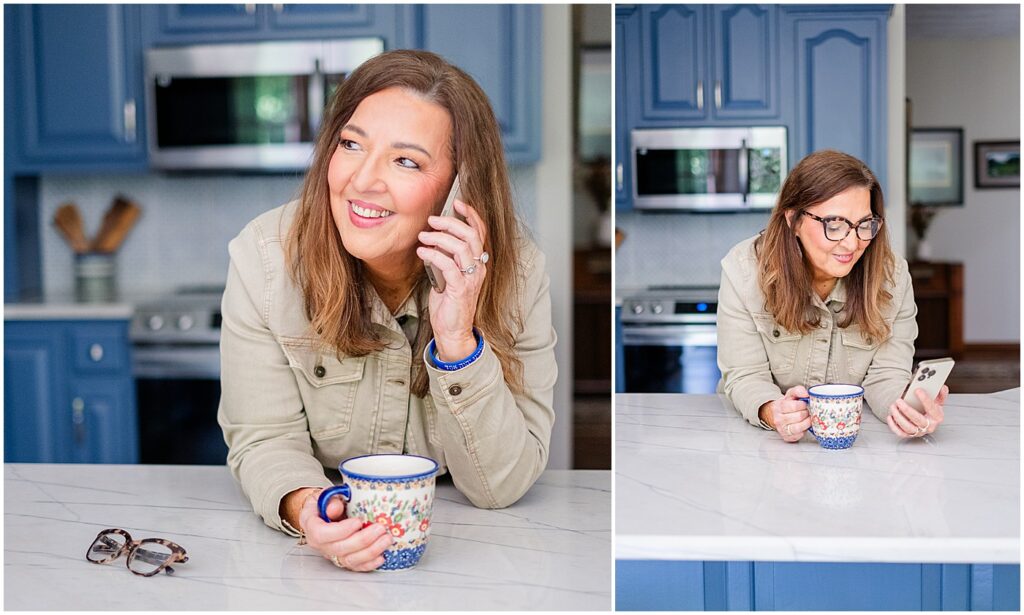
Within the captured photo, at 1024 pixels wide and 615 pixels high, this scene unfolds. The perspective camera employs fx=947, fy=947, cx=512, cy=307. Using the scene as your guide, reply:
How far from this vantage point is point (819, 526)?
823 mm

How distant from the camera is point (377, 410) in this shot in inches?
46.6

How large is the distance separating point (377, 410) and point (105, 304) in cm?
180

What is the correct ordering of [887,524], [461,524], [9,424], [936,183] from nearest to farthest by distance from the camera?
[887,524] → [461,524] → [936,183] → [9,424]

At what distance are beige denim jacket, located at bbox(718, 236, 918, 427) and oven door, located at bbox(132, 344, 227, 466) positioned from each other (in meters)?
1.70

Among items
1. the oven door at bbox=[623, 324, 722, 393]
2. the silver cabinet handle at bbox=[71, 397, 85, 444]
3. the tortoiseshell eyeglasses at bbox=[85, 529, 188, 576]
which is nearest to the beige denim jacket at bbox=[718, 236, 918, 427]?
the oven door at bbox=[623, 324, 722, 393]

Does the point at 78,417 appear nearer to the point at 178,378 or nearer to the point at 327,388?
the point at 178,378

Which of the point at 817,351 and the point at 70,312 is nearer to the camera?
the point at 817,351

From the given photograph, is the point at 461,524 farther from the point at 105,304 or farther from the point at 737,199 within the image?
the point at 105,304

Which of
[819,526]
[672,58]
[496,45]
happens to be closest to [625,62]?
[672,58]

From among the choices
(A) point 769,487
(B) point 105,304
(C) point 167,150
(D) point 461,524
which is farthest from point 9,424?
(A) point 769,487

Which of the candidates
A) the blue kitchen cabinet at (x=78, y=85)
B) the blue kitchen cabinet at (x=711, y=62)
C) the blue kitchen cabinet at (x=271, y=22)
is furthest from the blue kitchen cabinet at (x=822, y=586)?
the blue kitchen cabinet at (x=78, y=85)

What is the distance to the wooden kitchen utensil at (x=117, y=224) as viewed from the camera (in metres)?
3.05

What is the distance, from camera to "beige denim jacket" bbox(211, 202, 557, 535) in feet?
3.39

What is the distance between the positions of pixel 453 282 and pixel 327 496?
0.30 m
